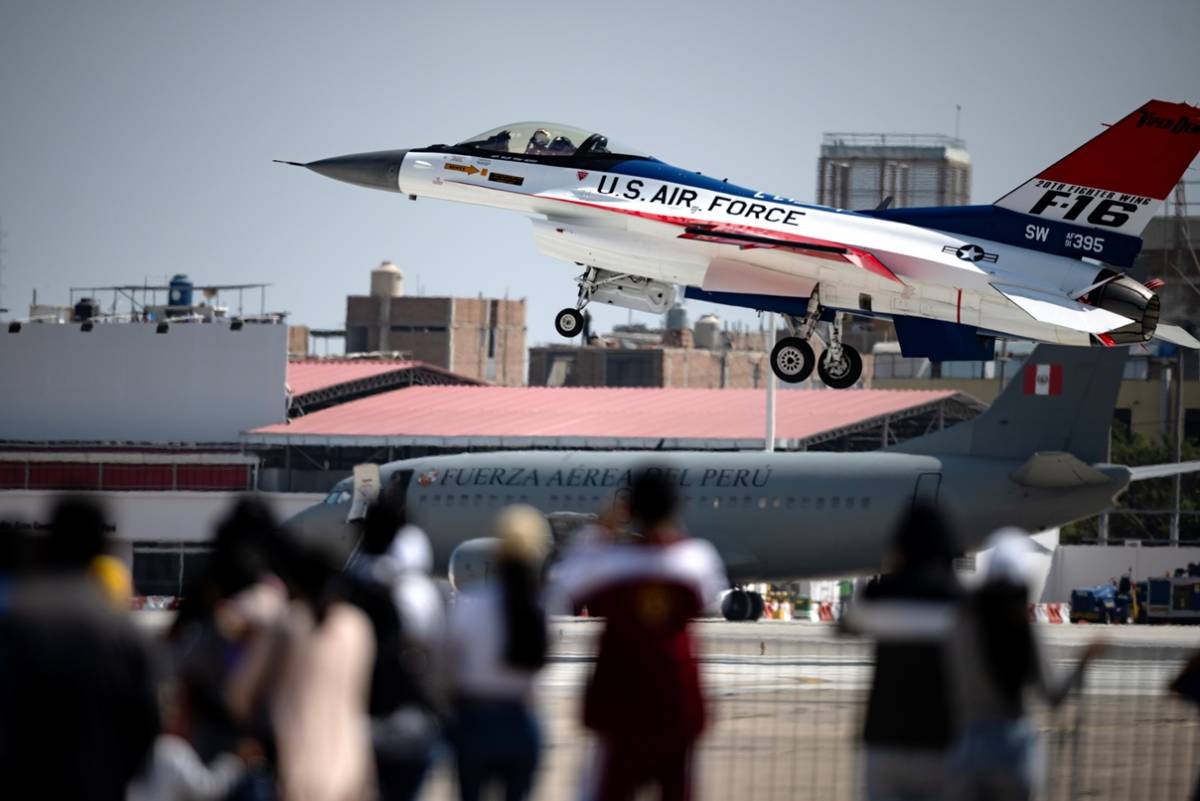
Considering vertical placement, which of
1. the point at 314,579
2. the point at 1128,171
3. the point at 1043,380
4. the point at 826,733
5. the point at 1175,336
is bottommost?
the point at 826,733

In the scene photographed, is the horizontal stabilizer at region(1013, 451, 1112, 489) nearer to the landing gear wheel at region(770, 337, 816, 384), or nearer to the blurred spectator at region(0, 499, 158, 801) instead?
the landing gear wheel at region(770, 337, 816, 384)

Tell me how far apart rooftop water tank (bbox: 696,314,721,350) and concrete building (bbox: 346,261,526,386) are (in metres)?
14.3

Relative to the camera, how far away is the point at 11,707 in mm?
7832

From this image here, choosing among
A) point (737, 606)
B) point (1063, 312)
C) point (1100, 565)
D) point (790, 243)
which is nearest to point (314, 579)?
point (1063, 312)

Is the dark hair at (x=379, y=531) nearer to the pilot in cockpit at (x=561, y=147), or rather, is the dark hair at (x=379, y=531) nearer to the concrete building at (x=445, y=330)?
the pilot in cockpit at (x=561, y=147)

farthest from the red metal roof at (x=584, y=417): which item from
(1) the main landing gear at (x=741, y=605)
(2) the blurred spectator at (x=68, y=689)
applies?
(2) the blurred spectator at (x=68, y=689)

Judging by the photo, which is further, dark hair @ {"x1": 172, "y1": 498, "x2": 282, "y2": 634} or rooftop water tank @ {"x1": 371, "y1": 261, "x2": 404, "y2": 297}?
rooftop water tank @ {"x1": 371, "y1": 261, "x2": 404, "y2": 297}

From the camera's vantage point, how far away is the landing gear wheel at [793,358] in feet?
105

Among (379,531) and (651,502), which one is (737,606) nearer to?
(379,531)

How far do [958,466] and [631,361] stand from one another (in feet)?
256

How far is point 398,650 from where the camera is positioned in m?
9.92

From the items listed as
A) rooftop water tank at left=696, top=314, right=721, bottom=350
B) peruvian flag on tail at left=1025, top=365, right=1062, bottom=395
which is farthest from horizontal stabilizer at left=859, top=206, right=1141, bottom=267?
rooftop water tank at left=696, top=314, right=721, bottom=350

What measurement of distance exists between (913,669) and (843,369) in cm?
2369

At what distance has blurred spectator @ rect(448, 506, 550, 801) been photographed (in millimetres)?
9695
